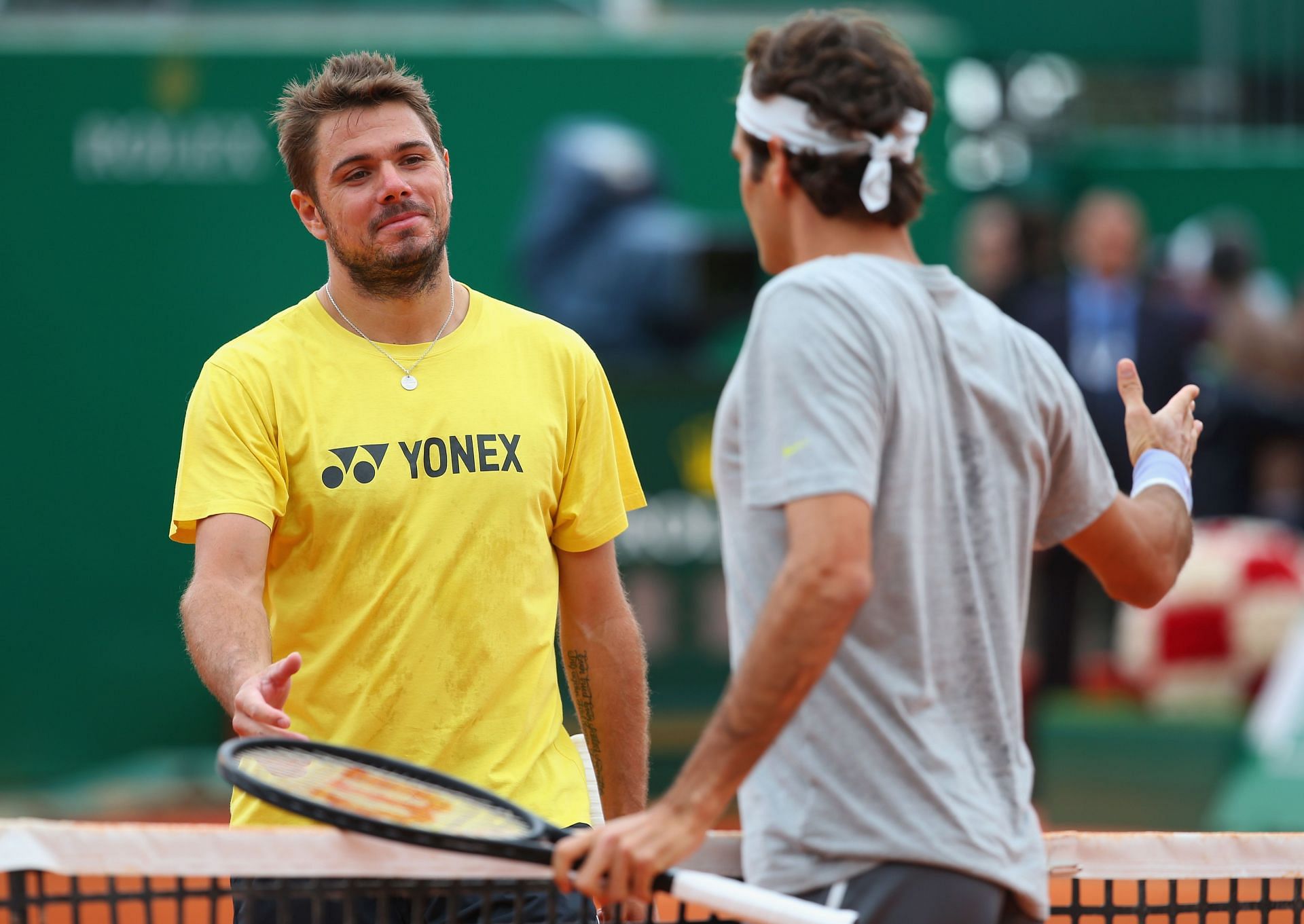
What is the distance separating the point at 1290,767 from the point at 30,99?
6.42 meters

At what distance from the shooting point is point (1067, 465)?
2.70 metres

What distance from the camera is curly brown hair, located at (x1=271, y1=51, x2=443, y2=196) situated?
3.18m

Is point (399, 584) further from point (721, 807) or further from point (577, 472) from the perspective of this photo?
point (721, 807)

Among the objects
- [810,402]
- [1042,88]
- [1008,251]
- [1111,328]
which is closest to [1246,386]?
[1008,251]

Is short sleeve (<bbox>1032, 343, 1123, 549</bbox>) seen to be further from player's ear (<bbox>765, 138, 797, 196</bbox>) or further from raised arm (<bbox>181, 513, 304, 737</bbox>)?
raised arm (<bbox>181, 513, 304, 737</bbox>)

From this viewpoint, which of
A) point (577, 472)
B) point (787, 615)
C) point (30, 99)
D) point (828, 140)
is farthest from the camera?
point (30, 99)

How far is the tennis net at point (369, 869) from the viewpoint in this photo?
8.53 ft

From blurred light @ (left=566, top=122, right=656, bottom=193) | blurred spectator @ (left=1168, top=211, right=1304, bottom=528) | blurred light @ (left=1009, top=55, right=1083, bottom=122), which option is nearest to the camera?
blurred light @ (left=566, top=122, right=656, bottom=193)

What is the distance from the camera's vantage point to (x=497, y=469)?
316 centimetres

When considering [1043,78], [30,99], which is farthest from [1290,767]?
[1043,78]

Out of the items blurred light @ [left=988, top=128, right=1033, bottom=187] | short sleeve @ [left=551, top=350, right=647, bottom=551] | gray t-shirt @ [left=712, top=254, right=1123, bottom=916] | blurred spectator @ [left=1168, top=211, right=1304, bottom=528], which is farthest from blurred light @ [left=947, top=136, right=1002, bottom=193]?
gray t-shirt @ [left=712, top=254, right=1123, bottom=916]

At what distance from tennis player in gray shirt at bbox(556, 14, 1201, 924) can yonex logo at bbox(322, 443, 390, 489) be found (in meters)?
0.73

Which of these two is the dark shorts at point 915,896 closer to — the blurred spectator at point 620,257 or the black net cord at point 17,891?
the black net cord at point 17,891

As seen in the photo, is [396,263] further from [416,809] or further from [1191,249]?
[1191,249]
